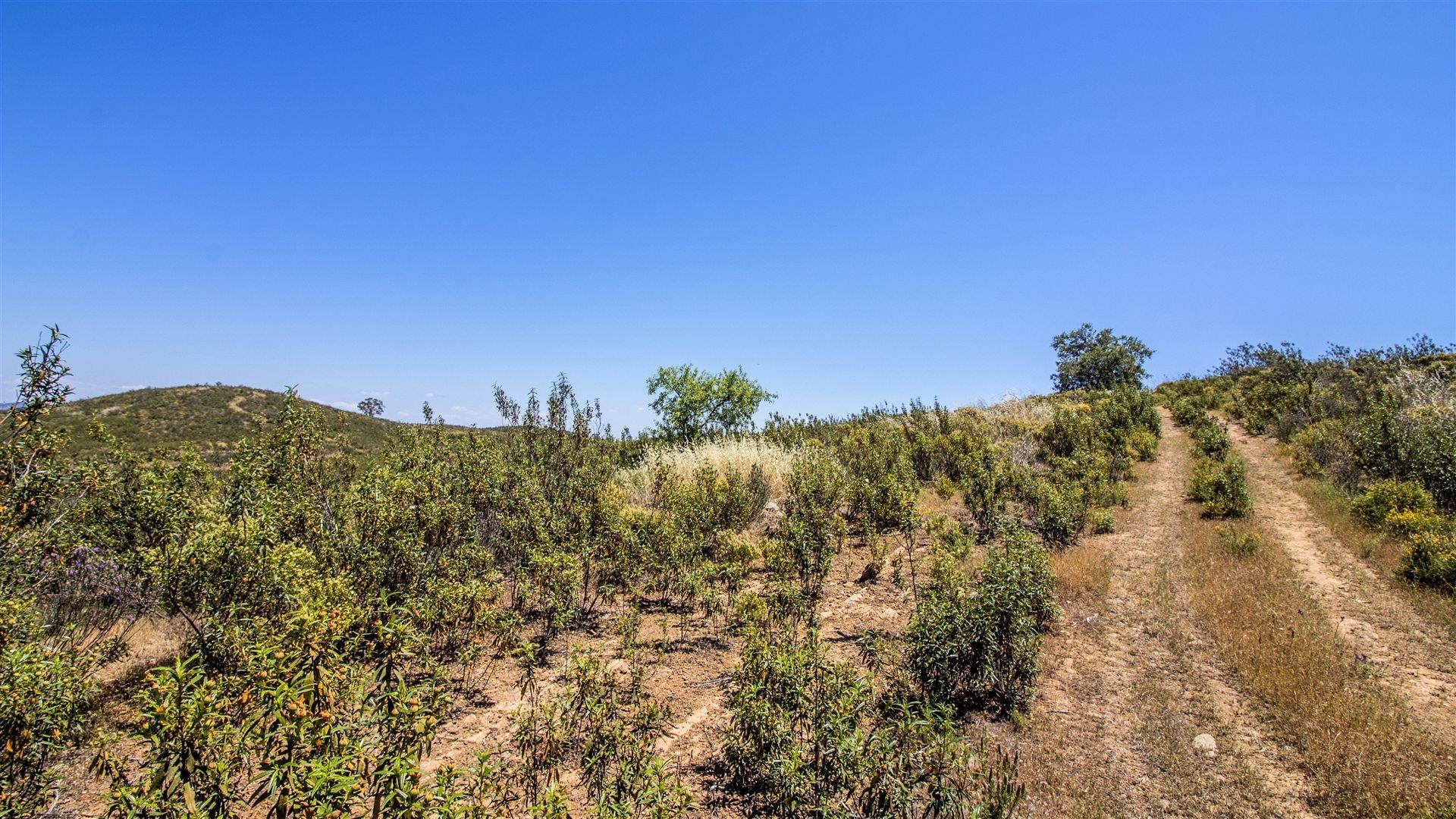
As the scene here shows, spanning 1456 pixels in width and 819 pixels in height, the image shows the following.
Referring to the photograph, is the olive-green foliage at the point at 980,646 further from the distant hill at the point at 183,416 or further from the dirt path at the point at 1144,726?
the distant hill at the point at 183,416

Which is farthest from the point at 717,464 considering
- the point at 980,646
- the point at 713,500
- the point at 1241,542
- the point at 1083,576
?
the point at 1241,542

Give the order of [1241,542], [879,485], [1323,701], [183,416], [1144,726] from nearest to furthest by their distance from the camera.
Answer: [1144,726], [1323,701], [1241,542], [879,485], [183,416]

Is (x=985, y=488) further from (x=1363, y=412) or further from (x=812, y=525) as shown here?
(x=1363, y=412)

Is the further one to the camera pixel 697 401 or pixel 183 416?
pixel 183 416

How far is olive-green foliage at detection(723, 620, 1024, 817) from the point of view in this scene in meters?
3.29

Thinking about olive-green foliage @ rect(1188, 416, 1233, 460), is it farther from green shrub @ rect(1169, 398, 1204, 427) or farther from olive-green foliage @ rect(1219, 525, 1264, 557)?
olive-green foliage @ rect(1219, 525, 1264, 557)

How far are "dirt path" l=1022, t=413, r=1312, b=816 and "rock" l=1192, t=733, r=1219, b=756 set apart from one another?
28mm

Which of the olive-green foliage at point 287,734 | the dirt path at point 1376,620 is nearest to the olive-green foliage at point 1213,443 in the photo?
the dirt path at point 1376,620

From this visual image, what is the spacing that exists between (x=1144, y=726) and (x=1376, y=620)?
5098 millimetres

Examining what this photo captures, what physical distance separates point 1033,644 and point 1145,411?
24.9 m

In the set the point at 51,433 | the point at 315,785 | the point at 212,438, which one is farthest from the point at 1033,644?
the point at 212,438

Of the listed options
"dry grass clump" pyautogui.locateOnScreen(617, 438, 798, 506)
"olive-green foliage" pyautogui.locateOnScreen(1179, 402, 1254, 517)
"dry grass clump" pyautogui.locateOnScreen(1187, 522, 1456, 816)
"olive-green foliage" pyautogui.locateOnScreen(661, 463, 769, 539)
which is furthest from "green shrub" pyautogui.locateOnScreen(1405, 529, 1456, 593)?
"olive-green foliage" pyautogui.locateOnScreen(661, 463, 769, 539)

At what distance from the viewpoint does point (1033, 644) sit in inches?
210

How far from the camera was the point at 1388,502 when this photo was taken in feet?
33.5
